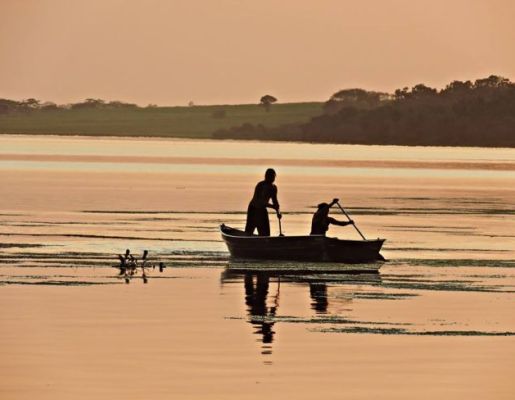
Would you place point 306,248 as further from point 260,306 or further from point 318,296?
point 260,306

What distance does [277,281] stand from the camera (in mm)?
37000

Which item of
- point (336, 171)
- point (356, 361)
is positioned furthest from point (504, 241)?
point (336, 171)

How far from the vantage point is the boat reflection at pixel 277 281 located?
99.8 feet

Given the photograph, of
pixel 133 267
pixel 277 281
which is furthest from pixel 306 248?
pixel 133 267

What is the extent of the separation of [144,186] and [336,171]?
42.2 meters

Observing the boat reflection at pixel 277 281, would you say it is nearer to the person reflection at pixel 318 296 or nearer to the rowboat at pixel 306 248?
the person reflection at pixel 318 296

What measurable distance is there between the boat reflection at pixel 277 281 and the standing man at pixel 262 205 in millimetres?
1173

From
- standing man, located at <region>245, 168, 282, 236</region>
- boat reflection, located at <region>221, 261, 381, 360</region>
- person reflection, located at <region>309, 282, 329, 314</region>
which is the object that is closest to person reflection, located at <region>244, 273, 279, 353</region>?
boat reflection, located at <region>221, 261, 381, 360</region>

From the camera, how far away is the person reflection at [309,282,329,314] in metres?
31.6

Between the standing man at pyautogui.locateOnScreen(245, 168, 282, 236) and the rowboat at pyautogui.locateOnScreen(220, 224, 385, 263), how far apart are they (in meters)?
0.76

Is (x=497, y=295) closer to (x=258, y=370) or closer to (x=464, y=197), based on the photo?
(x=258, y=370)

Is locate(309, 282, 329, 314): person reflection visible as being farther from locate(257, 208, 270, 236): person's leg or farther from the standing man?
locate(257, 208, 270, 236): person's leg

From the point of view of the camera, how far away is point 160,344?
26.3 meters

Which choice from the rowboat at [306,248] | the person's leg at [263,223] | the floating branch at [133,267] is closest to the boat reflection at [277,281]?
the rowboat at [306,248]
